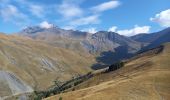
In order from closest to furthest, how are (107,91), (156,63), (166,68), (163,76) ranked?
(107,91), (163,76), (166,68), (156,63)

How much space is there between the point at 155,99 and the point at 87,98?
24.4 meters

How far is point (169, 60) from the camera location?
186m

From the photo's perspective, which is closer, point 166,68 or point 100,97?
point 100,97

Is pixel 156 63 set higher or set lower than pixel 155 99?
higher

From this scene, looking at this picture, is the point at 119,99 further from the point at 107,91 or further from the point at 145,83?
the point at 145,83

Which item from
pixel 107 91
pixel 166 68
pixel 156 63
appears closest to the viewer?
pixel 107 91

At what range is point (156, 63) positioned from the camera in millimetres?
185625

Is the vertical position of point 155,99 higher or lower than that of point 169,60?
lower

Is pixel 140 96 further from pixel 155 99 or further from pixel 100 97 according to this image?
pixel 100 97

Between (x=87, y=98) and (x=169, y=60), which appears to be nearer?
(x=87, y=98)

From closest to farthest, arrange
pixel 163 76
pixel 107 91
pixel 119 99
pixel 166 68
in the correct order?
pixel 119 99 < pixel 107 91 < pixel 163 76 < pixel 166 68

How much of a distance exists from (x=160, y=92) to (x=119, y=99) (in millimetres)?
17385

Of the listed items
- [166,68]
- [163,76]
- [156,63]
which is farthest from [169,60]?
[163,76]

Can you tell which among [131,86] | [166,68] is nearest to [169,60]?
[166,68]
